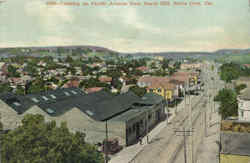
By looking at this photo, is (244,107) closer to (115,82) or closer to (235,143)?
(235,143)

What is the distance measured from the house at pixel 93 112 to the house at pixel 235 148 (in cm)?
1187

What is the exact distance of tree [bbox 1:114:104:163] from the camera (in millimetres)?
18219

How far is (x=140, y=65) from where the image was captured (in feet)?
437

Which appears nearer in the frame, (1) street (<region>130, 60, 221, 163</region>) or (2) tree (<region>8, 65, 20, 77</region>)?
(1) street (<region>130, 60, 221, 163</region>)

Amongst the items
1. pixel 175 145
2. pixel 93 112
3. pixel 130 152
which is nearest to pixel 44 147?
pixel 130 152

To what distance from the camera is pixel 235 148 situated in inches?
→ 857

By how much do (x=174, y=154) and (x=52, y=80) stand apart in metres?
66.9

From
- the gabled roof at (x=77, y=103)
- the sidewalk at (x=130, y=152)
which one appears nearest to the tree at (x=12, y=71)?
the gabled roof at (x=77, y=103)

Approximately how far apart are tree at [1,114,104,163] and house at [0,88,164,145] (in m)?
9.98

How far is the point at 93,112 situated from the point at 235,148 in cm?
1688

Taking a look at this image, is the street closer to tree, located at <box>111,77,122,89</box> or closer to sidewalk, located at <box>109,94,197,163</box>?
sidewalk, located at <box>109,94,197,163</box>

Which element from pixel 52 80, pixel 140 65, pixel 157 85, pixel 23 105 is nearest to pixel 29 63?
pixel 52 80

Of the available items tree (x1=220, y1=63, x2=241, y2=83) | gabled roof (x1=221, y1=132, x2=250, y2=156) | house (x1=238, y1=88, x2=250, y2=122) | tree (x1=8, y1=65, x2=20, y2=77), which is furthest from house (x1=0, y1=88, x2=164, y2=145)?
tree (x1=8, y1=65, x2=20, y2=77)

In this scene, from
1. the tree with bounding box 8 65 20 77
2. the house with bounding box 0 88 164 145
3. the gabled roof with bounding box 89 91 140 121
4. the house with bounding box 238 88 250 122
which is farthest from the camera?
the tree with bounding box 8 65 20 77
